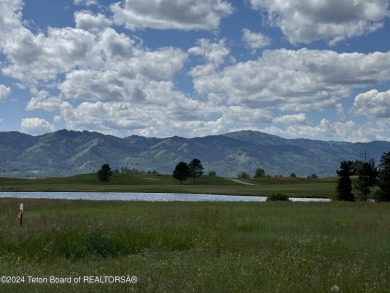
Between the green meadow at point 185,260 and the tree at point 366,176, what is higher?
the tree at point 366,176

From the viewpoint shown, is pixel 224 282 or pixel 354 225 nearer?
pixel 224 282

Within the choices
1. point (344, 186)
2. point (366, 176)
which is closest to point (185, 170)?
point (366, 176)

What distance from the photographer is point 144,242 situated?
51.9ft

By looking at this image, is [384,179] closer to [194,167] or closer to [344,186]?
[344,186]

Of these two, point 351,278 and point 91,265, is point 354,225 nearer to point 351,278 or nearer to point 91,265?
point 351,278

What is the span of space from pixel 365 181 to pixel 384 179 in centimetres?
985

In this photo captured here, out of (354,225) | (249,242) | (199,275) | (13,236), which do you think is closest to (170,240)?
(249,242)

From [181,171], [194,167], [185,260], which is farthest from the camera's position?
[194,167]

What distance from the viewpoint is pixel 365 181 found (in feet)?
250

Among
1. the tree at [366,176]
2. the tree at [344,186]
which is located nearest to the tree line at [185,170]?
the tree at [366,176]

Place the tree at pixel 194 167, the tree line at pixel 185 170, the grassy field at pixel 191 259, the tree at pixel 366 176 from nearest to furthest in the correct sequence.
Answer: the grassy field at pixel 191 259 → the tree at pixel 366 176 → the tree line at pixel 185 170 → the tree at pixel 194 167

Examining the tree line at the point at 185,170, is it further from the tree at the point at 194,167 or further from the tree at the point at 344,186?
the tree at the point at 344,186

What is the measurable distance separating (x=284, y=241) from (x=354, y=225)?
7489 mm

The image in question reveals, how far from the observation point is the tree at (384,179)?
214ft
